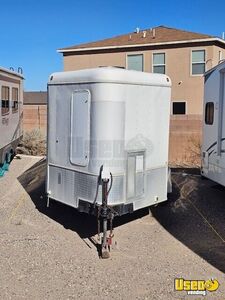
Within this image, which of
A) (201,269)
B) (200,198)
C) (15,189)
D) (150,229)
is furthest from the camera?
(15,189)

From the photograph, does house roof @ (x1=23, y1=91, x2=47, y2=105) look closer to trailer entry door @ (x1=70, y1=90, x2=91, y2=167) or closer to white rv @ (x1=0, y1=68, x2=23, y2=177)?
white rv @ (x1=0, y1=68, x2=23, y2=177)

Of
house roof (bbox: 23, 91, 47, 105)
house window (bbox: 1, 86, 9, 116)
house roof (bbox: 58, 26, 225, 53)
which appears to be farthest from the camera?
house roof (bbox: 23, 91, 47, 105)

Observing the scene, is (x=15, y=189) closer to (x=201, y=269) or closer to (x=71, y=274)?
(x=71, y=274)

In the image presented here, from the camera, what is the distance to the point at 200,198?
912 cm

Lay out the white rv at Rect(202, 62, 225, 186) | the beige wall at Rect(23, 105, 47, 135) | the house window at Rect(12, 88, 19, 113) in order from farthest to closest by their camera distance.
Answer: the beige wall at Rect(23, 105, 47, 135) < the house window at Rect(12, 88, 19, 113) < the white rv at Rect(202, 62, 225, 186)

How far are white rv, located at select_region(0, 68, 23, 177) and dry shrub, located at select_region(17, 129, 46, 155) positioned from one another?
1838 millimetres

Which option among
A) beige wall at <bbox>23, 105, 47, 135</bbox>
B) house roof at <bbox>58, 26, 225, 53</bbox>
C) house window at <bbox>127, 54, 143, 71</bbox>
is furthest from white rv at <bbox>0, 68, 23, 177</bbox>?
house roof at <bbox>58, 26, 225, 53</bbox>

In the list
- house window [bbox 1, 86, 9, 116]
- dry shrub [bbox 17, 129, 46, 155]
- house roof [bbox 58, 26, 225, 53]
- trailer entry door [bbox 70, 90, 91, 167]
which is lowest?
dry shrub [bbox 17, 129, 46, 155]

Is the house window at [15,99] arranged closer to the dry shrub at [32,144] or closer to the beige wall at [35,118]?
the dry shrub at [32,144]

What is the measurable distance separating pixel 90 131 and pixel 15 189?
4.14 metres

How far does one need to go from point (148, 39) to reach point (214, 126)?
14.9 m

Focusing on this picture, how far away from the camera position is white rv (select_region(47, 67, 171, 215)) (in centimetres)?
625

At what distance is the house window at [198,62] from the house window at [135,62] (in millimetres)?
2802

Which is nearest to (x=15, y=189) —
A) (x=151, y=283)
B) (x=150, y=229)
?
(x=150, y=229)
